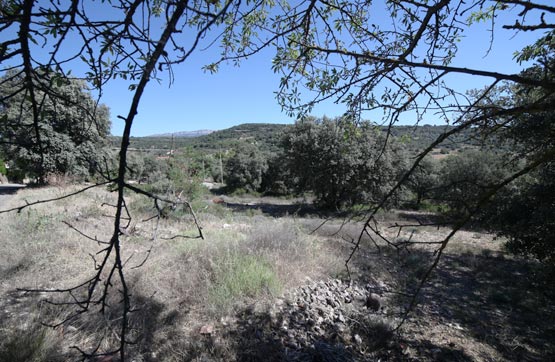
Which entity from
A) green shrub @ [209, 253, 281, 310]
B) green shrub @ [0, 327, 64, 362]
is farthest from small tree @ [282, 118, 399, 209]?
green shrub @ [0, 327, 64, 362]

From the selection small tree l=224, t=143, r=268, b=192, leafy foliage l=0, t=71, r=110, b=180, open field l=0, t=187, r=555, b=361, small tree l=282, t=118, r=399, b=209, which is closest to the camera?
leafy foliage l=0, t=71, r=110, b=180

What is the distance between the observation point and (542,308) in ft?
16.7

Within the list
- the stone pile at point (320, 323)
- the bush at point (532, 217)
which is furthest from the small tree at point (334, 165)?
the stone pile at point (320, 323)

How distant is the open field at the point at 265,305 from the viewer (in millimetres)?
3025

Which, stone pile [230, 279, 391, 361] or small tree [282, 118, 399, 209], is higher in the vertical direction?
small tree [282, 118, 399, 209]

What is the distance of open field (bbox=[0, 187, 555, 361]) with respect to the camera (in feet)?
9.93

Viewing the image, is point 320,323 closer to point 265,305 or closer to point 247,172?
point 265,305

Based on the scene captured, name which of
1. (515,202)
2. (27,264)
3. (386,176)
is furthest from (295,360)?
(386,176)

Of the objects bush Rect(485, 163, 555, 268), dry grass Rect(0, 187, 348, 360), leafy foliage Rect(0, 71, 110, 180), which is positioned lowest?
dry grass Rect(0, 187, 348, 360)

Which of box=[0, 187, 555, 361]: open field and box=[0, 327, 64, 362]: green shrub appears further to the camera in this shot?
box=[0, 187, 555, 361]: open field

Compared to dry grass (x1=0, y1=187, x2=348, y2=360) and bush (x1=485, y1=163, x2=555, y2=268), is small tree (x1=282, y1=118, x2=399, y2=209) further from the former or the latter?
dry grass (x1=0, y1=187, x2=348, y2=360)

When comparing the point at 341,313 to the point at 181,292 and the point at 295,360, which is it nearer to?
the point at 295,360

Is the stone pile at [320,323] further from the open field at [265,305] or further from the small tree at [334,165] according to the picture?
the small tree at [334,165]

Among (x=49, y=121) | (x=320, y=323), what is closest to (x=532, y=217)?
(x=320, y=323)
